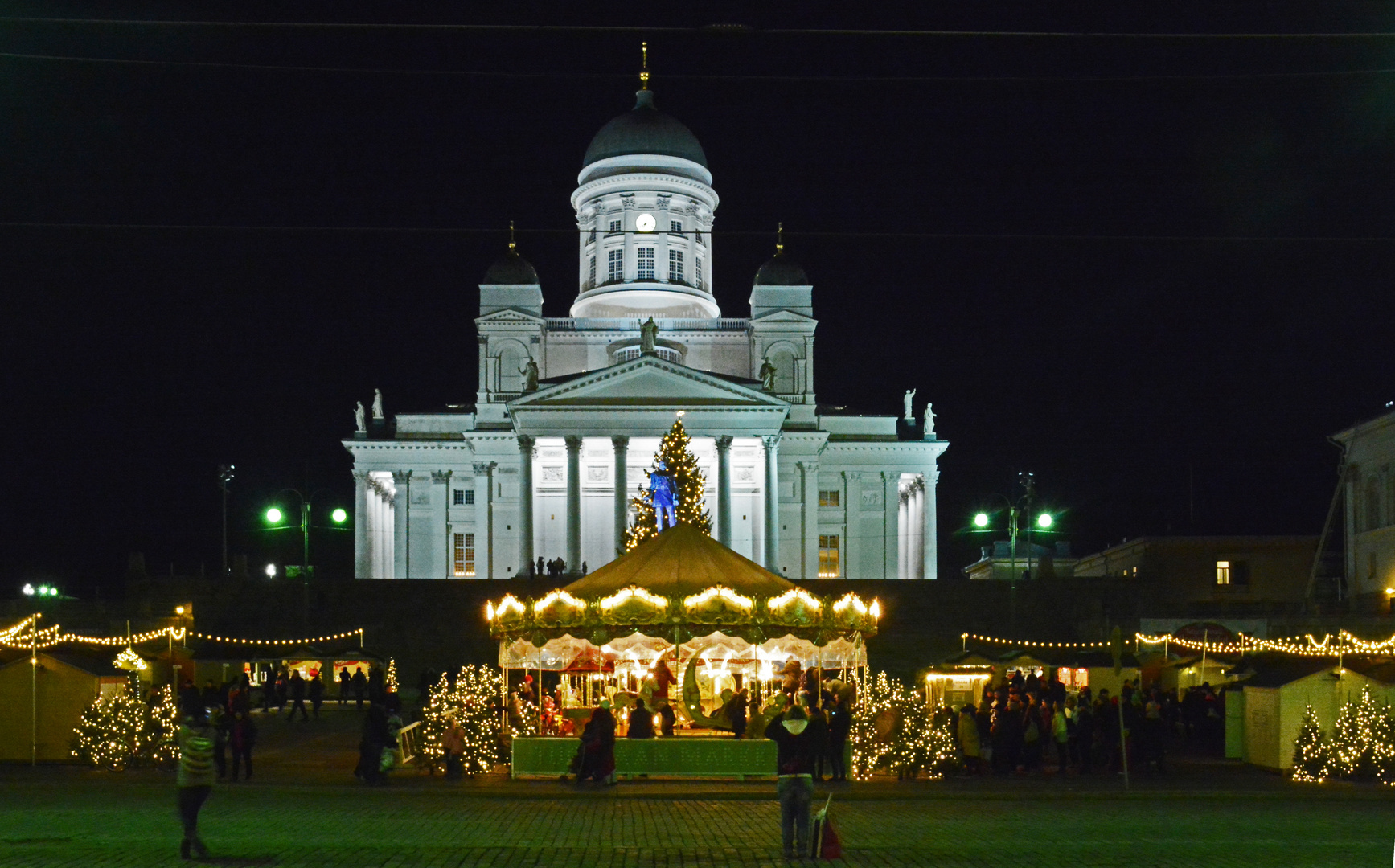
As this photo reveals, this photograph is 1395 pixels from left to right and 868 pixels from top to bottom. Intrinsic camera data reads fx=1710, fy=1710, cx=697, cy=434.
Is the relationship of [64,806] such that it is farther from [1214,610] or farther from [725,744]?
[1214,610]

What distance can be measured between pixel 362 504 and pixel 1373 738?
55.0 metres

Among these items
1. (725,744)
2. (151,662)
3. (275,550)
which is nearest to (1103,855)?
(725,744)

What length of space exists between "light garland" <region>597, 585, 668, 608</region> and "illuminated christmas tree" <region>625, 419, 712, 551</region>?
13.4 meters

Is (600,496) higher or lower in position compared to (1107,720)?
higher

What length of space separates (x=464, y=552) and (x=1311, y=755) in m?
52.1

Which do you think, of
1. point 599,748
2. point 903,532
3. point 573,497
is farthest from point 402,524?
point 599,748

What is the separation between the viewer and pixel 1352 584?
68312 mm

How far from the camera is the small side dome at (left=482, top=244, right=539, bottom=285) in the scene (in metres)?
79.2

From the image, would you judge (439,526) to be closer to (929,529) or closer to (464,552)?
(464,552)

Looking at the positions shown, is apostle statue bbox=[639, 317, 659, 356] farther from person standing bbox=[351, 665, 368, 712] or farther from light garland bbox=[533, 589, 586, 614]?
light garland bbox=[533, 589, 586, 614]

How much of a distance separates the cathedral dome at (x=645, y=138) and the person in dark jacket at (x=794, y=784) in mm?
67828

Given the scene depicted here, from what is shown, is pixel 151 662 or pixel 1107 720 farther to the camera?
pixel 151 662

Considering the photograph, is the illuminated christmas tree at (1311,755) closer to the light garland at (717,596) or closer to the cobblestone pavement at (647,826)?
the cobblestone pavement at (647,826)

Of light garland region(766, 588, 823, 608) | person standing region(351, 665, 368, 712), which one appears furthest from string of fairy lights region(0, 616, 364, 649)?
light garland region(766, 588, 823, 608)
